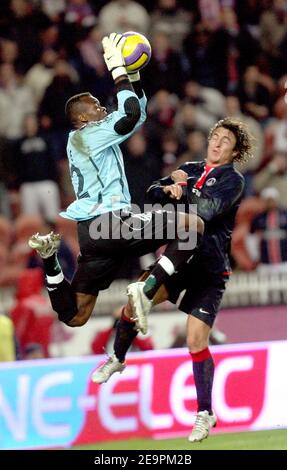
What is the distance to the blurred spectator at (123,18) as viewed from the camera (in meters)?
17.0

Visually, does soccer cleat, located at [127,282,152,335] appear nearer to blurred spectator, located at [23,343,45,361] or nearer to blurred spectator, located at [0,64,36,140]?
blurred spectator, located at [23,343,45,361]

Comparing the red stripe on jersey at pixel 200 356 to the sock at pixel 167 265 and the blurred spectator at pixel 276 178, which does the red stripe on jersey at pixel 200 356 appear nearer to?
the sock at pixel 167 265

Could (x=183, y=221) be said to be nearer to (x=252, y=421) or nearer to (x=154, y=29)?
(x=252, y=421)

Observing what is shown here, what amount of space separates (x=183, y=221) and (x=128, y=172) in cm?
555

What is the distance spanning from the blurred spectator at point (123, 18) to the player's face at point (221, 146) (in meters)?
7.08

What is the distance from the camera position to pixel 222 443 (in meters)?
11.5

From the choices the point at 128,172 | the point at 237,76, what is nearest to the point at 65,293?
the point at 128,172

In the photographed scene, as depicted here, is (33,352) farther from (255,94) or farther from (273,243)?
(255,94)

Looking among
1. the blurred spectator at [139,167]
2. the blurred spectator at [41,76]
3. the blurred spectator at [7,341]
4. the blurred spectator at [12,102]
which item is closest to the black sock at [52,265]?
the blurred spectator at [7,341]

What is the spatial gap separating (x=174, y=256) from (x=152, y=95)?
741 centimetres

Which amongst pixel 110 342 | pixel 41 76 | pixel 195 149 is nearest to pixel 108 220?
pixel 110 342

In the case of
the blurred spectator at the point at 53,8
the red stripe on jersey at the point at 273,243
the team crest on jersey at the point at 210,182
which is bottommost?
the red stripe on jersey at the point at 273,243

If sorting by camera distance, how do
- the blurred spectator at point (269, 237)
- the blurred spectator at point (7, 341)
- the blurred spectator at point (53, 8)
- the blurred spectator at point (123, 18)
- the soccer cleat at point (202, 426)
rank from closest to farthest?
the soccer cleat at point (202, 426)
the blurred spectator at point (7, 341)
the blurred spectator at point (269, 237)
the blurred spectator at point (123, 18)
the blurred spectator at point (53, 8)

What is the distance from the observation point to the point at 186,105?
16.8 meters
